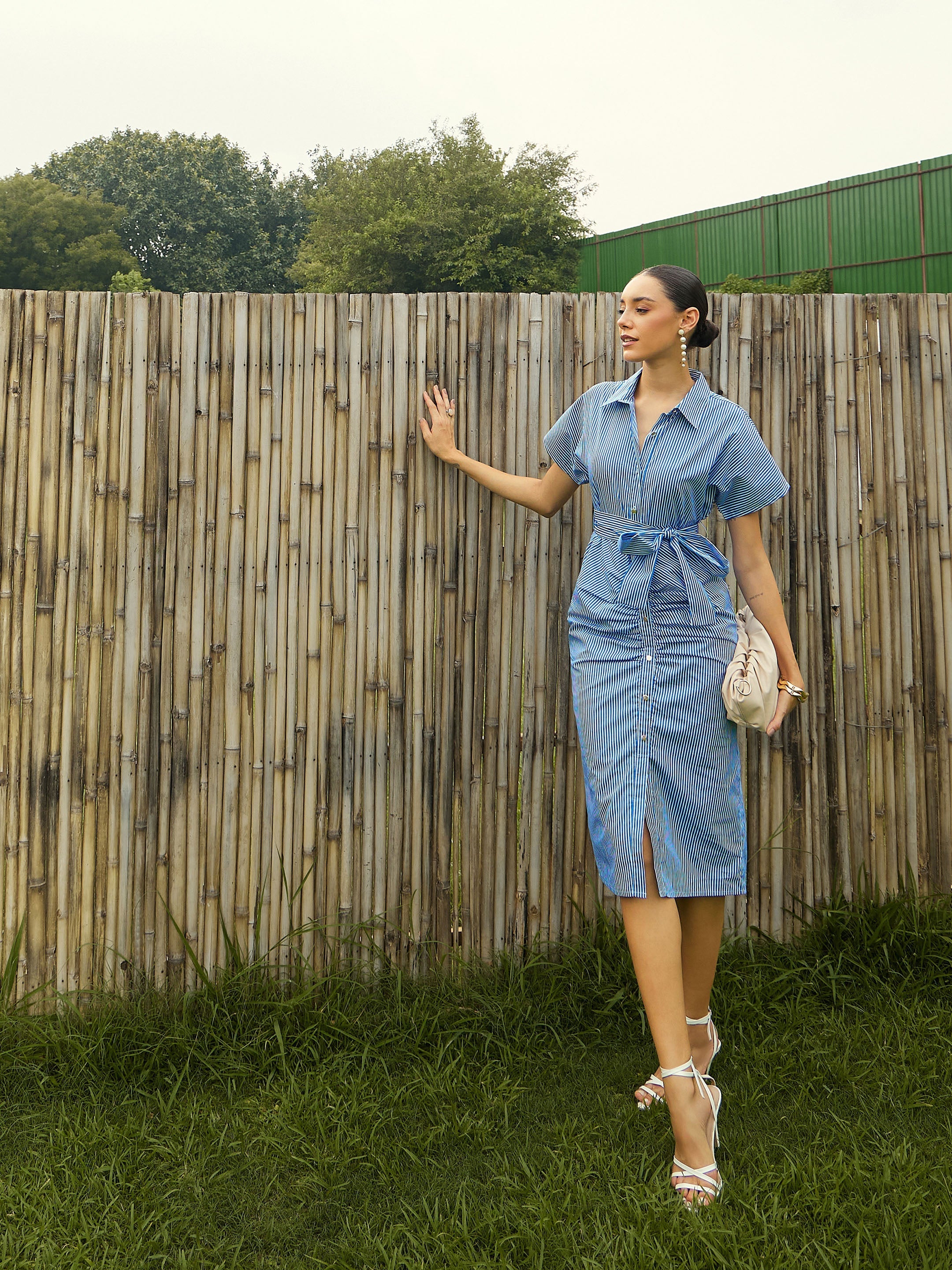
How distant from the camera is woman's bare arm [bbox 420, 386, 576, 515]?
249 centimetres

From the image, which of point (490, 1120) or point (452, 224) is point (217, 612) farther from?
point (452, 224)

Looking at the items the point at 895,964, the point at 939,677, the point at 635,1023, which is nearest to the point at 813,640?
the point at 939,677

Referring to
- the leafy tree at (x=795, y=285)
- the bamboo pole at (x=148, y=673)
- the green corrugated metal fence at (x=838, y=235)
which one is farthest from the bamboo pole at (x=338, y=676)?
the green corrugated metal fence at (x=838, y=235)

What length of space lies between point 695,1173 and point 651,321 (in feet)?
5.45

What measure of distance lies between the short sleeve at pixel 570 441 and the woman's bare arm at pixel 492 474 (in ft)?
0.10

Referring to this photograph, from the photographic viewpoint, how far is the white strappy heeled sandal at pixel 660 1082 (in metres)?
2.18

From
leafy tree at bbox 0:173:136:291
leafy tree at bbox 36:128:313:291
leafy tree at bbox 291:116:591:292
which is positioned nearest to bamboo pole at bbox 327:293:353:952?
leafy tree at bbox 291:116:591:292

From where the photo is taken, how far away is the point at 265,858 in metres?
2.63

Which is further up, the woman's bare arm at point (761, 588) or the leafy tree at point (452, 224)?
the leafy tree at point (452, 224)

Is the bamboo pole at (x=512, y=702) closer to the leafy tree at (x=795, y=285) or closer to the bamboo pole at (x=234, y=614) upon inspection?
the bamboo pole at (x=234, y=614)

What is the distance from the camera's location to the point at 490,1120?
2.15 meters

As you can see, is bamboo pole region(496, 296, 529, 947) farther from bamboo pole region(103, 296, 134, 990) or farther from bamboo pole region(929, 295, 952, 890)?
bamboo pole region(929, 295, 952, 890)

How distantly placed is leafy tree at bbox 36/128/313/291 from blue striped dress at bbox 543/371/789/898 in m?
42.7

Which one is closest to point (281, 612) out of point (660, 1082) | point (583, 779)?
point (583, 779)
